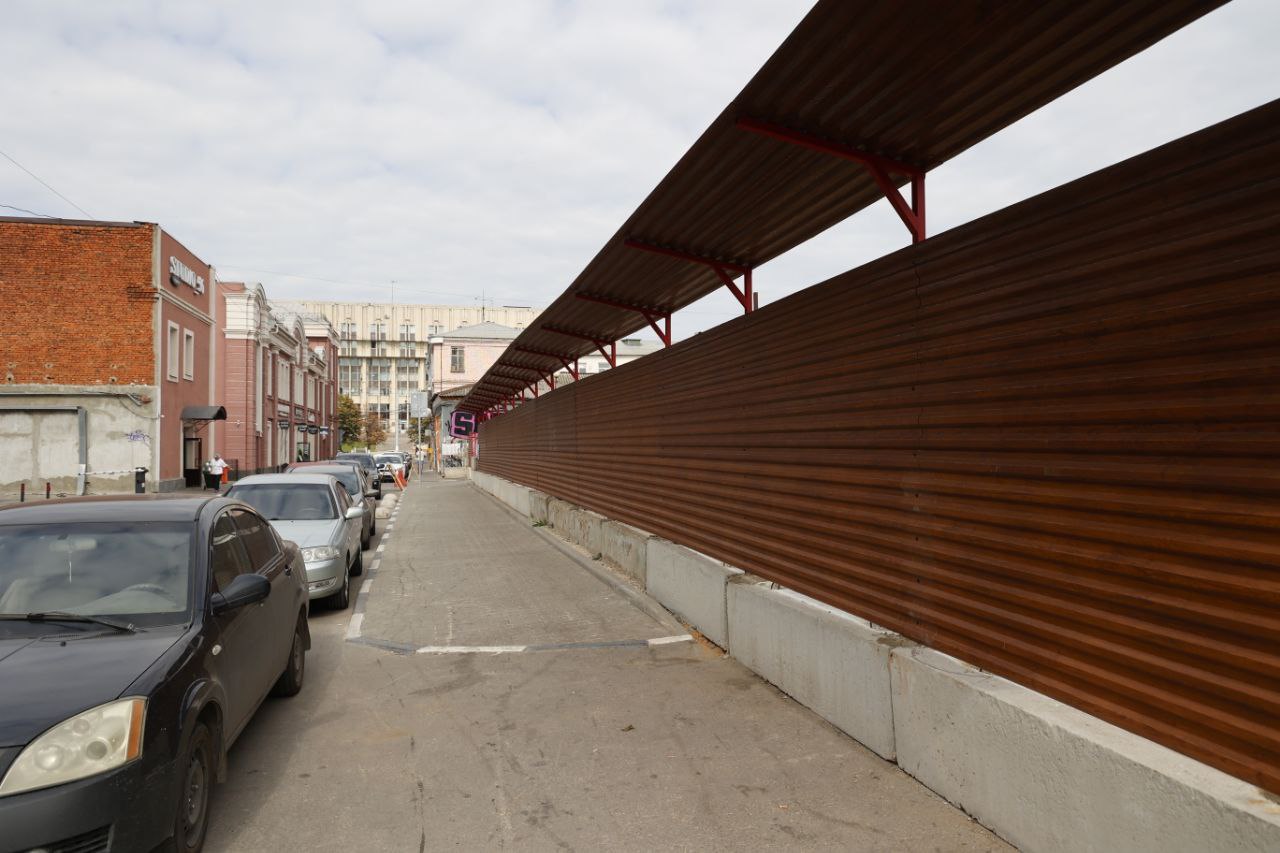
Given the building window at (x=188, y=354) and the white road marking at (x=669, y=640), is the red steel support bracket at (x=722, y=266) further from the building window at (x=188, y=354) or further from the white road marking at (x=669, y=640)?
the building window at (x=188, y=354)

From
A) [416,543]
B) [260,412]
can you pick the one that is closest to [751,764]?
[416,543]

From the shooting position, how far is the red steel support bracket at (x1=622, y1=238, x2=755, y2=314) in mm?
8742

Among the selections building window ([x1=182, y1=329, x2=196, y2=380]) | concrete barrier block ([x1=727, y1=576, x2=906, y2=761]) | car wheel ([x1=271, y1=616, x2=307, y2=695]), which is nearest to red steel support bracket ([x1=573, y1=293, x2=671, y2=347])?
concrete barrier block ([x1=727, y1=576, x2=906, y2=761])

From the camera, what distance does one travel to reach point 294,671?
20.5ft

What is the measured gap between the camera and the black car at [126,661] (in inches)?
123

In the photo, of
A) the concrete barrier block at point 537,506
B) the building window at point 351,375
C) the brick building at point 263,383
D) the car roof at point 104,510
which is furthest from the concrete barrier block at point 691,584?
the building window at point 351,375

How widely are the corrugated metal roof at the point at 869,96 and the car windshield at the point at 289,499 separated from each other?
534cm

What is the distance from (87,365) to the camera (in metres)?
28.6

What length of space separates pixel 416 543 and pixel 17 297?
2132cm

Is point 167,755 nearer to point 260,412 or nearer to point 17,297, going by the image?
point 17,297

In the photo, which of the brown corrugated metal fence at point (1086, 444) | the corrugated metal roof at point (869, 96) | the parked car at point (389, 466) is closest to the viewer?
the brown corrugated metal fence at point (1086, 444)

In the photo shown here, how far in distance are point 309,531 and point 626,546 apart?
13.2ft

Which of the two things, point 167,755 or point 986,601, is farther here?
point 986,601

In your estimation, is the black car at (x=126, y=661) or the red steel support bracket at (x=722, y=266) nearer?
the black car at (x=126, y=661)
